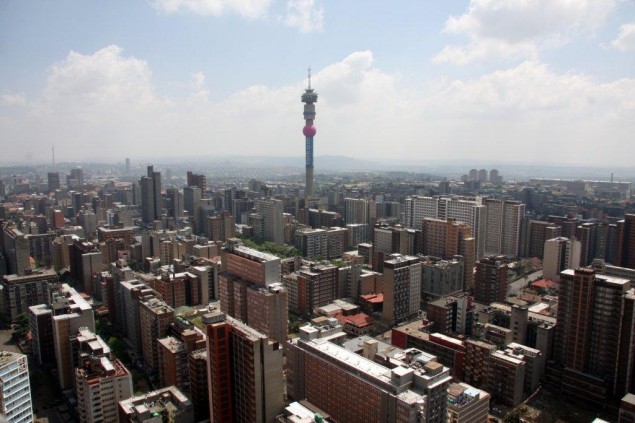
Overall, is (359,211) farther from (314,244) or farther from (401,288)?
(401,288)

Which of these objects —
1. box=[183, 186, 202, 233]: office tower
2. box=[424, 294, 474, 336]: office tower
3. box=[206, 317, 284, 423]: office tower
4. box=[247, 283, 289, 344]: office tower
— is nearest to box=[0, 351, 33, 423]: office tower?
box=[206, 317, 284, 423]: office tower

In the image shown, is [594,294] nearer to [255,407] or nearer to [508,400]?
[508,400]

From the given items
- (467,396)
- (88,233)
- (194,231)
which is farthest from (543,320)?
(88,233)

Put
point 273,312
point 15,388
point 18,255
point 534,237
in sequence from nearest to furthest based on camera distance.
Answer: point 15,388 → point 273,312 → point 18,255 → point 534,237

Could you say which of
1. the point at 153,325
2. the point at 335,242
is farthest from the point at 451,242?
the point at 153,325

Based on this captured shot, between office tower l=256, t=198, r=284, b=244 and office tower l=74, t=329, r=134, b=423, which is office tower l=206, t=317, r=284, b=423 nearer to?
office tower l=74, t=329, r=134, b=423
